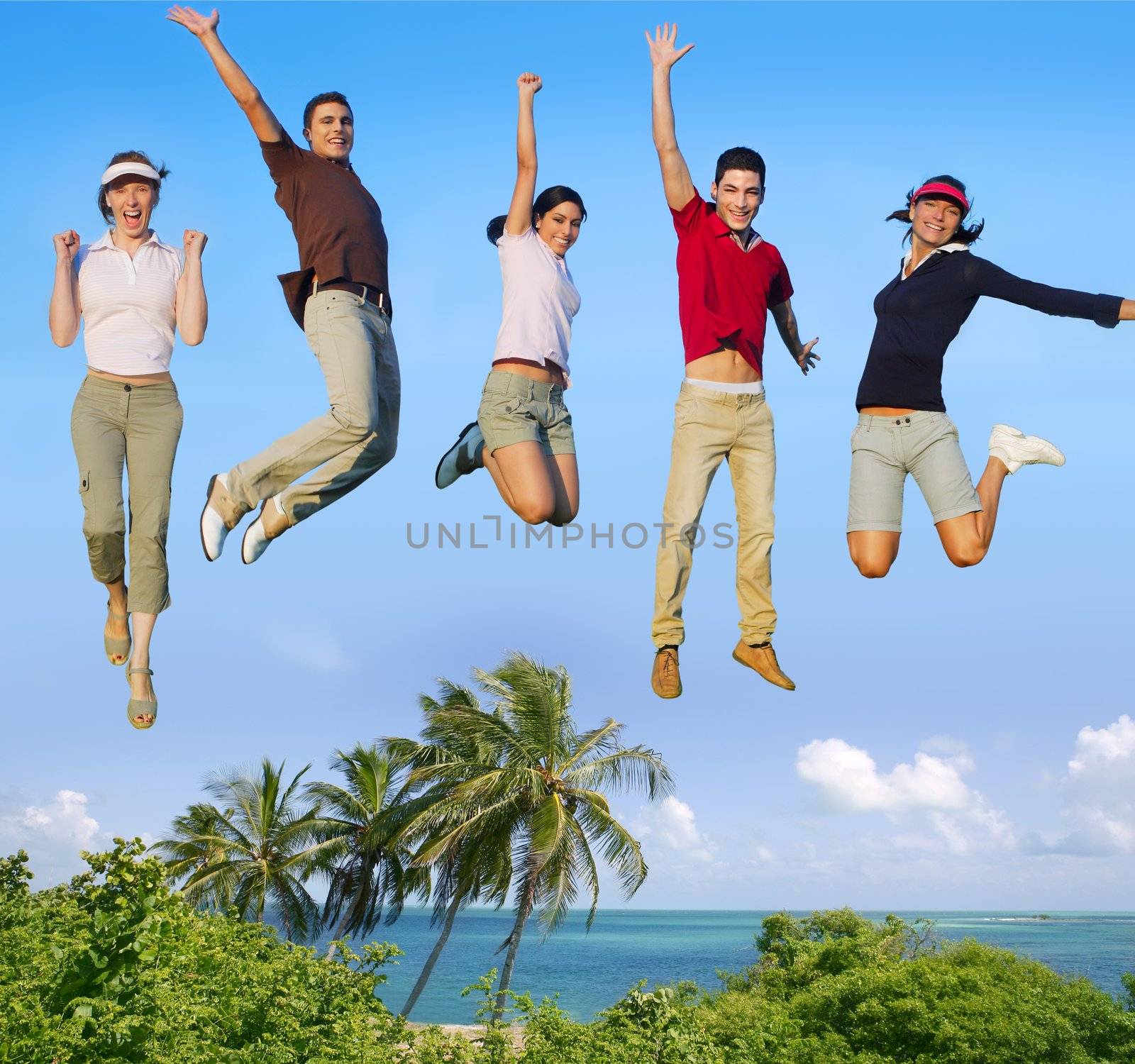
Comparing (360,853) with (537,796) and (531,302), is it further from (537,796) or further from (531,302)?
(531,302)

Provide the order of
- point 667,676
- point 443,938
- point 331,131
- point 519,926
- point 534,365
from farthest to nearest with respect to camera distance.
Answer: point 443,938, point 519,926, point 331,131, point 534,365, point 667,676

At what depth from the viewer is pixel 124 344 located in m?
8.71

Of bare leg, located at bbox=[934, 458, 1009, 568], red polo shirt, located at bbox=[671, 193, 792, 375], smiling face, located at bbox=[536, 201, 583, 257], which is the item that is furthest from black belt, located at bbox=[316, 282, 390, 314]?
bare leg, located at bbox=[934, 458, 1009, 568]

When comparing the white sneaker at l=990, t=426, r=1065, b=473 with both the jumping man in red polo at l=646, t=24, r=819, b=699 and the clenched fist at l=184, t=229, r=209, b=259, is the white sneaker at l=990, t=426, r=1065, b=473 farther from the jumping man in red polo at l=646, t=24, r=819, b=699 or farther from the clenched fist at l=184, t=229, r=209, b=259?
the clenched fist at l=184, t=229, r=209, b=259

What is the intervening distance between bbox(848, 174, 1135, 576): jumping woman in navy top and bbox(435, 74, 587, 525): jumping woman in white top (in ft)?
6.82

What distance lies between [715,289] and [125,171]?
14.0 feet

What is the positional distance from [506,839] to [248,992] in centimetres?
887

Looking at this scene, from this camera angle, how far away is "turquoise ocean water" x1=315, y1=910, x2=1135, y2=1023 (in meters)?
91.9

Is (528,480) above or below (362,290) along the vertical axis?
below

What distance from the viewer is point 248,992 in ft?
66.5

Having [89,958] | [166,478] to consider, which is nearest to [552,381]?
[166,478]

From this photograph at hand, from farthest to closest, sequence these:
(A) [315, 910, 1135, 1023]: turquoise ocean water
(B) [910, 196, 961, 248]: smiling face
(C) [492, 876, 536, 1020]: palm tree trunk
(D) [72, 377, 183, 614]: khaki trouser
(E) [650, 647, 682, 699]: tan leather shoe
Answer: (A) [315, 910, 1135, 1023]: turquoise ocean water, (C) [492, 876, 536, 1020]: palm tree trunk, (D) [72, 377, 183, 614]: khaki trouser, (B) [910, 196, 961, 248]: smiling face, (E) [650, 647, 682, 699]: tan leather shoe

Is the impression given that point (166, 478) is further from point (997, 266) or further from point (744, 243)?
point (997, 266)

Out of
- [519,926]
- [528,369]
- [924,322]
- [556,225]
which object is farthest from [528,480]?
[519,926]
